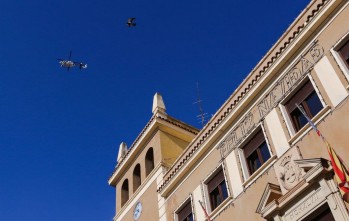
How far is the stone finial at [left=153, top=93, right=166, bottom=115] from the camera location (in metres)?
22.7

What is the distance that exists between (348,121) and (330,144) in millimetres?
771

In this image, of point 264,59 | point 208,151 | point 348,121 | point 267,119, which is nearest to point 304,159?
point 348,121

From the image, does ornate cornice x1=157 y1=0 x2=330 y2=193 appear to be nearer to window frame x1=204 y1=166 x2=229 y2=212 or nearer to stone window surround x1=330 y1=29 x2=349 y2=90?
stone window surround x1=330 y1=29 x2=349 y2=90

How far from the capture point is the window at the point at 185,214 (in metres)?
16.3

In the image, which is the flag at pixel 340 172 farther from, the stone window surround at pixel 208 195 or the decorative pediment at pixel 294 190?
the stone window surround at pixel 208 195

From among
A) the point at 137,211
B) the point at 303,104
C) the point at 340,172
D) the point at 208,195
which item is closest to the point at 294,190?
the point at 340,172

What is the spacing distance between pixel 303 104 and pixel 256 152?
98.2 inches

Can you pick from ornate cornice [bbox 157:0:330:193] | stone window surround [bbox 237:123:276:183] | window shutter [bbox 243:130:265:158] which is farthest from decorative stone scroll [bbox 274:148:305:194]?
ornate cornice [bbox 157:0:330:193]

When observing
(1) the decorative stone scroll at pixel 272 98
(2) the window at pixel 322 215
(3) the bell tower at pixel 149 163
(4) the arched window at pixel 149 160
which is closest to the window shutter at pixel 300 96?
(1) the decorative stone scroll at pixel 272 98

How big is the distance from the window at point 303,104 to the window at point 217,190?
3.85 metres

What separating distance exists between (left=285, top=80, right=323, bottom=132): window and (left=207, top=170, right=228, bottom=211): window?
3850 millimetres

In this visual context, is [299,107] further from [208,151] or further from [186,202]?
[186,202]

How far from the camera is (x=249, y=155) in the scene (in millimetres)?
14188

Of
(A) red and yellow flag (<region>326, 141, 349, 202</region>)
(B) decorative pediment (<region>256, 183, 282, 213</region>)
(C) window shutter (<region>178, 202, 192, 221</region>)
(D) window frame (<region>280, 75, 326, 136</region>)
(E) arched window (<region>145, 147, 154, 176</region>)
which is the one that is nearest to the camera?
(A) red and yellow flag (<region>326, 141, 349, 202</region>)
